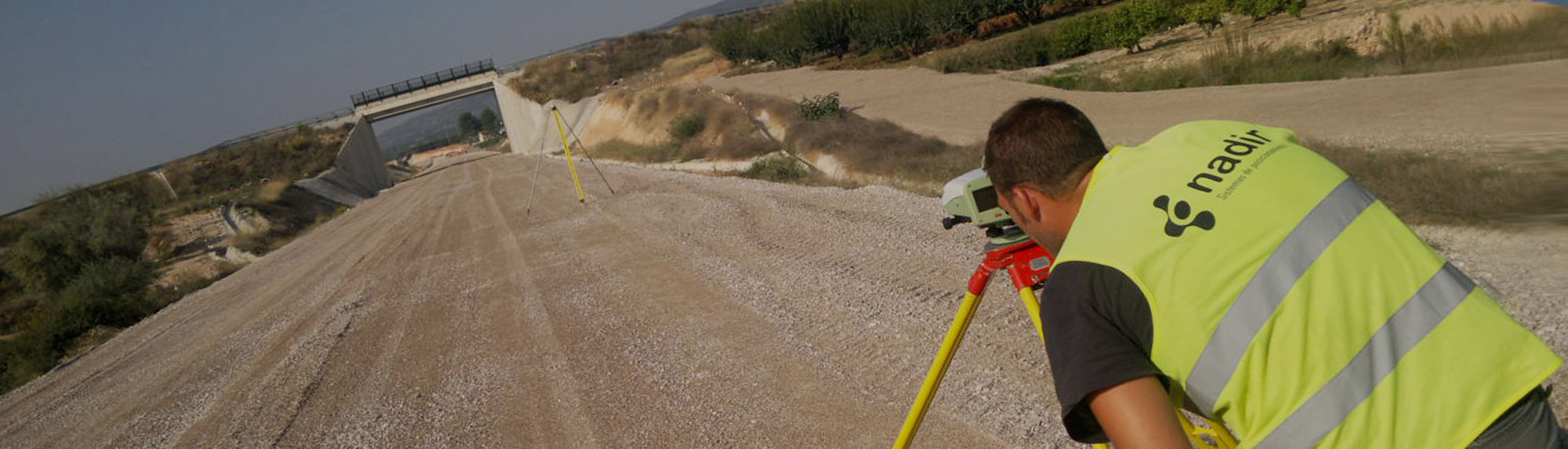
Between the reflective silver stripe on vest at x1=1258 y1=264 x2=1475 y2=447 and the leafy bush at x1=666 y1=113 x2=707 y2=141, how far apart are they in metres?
28.8

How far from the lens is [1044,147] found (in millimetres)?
1760

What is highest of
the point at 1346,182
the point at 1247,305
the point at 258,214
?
the point at 1346,182

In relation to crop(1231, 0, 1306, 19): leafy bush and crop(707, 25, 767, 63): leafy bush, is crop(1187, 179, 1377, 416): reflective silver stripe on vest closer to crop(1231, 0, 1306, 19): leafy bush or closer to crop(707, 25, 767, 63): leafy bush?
crop(1231, 0, 1306, 19): leafy bush

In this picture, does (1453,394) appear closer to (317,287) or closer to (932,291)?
(932,291)

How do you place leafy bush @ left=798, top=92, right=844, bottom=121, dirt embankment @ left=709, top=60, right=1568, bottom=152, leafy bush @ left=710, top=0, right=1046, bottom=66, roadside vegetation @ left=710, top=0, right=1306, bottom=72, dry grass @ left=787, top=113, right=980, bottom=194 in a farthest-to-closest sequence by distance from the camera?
leafy bush @ left=710, top=0, right=1046, bottom=66
roadside vegetation @ left=710, top=0, right=1306, bottom=72
leafy bush @ left=798, top=92, right=844, bottom=121
dry grass @ left=787, top=113, right=980, bottom=194
dirt embankment @ left=709, top=60, right=1568, bottom=152

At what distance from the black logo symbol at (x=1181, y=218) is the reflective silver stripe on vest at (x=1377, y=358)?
0.34 m

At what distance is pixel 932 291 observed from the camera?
6.68 meters

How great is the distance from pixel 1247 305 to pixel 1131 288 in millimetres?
195

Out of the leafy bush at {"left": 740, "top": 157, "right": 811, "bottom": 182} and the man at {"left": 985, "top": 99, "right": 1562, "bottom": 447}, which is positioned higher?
the man at {"left": 985, "top": 99, "right": 1562, "bottom": 447}

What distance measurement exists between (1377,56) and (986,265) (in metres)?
18.1

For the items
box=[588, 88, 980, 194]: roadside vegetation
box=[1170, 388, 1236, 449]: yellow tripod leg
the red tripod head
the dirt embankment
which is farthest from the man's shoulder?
box=[588, 88, 980, 194]: roadside vegetation

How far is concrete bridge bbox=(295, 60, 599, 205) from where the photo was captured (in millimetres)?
52750

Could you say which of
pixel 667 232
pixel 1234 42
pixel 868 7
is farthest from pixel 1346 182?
pixel 868 7

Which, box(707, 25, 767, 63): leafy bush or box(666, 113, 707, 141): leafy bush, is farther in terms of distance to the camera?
box(707, 25, 767, 63): leafy bush
